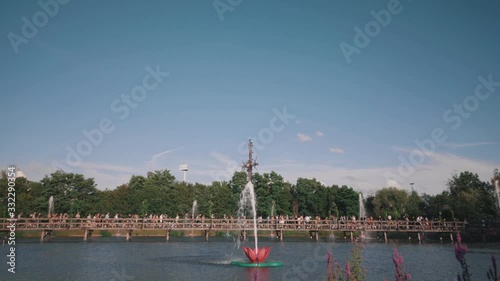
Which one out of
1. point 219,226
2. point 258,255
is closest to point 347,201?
point 219,226

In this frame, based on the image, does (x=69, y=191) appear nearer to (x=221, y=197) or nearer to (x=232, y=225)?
(x=221, y=197)

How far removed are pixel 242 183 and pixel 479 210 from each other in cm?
4354

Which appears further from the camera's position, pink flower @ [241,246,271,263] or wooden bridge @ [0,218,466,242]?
wooden bridge @ [0,218,466,242]

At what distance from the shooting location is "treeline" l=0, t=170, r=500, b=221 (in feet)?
223

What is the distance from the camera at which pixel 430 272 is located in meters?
21.9

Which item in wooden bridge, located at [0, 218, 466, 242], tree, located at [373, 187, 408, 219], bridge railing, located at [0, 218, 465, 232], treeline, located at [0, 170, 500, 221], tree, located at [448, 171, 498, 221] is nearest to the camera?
wooden bridge, located at [0, 218, 466, 242]

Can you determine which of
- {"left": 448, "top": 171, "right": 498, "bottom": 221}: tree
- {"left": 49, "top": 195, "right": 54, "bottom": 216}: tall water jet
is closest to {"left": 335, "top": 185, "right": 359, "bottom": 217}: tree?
{"left": 448, "top": 171, "right": 498, "bottom": 221}: tree

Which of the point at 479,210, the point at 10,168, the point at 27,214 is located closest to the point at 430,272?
the point at 10,168

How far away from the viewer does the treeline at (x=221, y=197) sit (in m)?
67.9

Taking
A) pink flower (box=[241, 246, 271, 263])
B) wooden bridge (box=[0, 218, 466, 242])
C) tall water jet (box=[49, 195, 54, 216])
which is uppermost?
tall water jet (box=[49, 195, 54, 216])

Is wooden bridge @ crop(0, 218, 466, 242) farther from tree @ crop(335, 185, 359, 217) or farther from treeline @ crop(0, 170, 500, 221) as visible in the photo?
tree @ crop(335, 185, 359, 217)

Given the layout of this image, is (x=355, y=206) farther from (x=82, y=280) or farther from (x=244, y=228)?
(x=82, y=280)

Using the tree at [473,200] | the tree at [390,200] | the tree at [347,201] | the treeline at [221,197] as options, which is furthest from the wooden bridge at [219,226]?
the tree at [390,200]

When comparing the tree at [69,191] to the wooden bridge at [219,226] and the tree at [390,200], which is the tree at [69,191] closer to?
the wooden bridge at [219,226]
